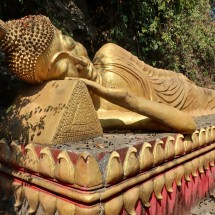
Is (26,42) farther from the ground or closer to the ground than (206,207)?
farther from the ground

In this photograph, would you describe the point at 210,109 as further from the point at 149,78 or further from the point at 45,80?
the point at 45,80

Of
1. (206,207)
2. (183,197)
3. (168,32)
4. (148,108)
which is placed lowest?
(206,207)

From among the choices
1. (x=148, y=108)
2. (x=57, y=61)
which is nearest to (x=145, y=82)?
(x=148, y=108)

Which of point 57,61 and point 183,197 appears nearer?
point 57,61

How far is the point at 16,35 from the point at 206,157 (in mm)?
1497

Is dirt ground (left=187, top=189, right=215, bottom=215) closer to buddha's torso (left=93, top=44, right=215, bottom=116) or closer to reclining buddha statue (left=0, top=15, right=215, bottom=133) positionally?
reclining buddha statue (left=0, top=15, right=215, bottom=133)

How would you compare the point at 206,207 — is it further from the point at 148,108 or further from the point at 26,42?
the point at 26,42

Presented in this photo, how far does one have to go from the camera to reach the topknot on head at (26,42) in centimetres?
150

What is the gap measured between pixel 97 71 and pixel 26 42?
575mm

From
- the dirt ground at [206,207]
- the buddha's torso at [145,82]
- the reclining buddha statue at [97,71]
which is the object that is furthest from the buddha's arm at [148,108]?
the dirt ground at [206,207]

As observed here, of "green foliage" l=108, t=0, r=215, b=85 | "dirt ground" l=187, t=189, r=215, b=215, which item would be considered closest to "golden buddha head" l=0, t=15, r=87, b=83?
"dirt ground" l=187, t=189, r=215, b=215

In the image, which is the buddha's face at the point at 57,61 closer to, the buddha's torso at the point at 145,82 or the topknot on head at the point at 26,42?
the topknot on head at the point at 26,42

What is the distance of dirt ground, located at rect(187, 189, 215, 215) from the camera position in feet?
6.50

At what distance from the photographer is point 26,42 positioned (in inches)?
59.3
